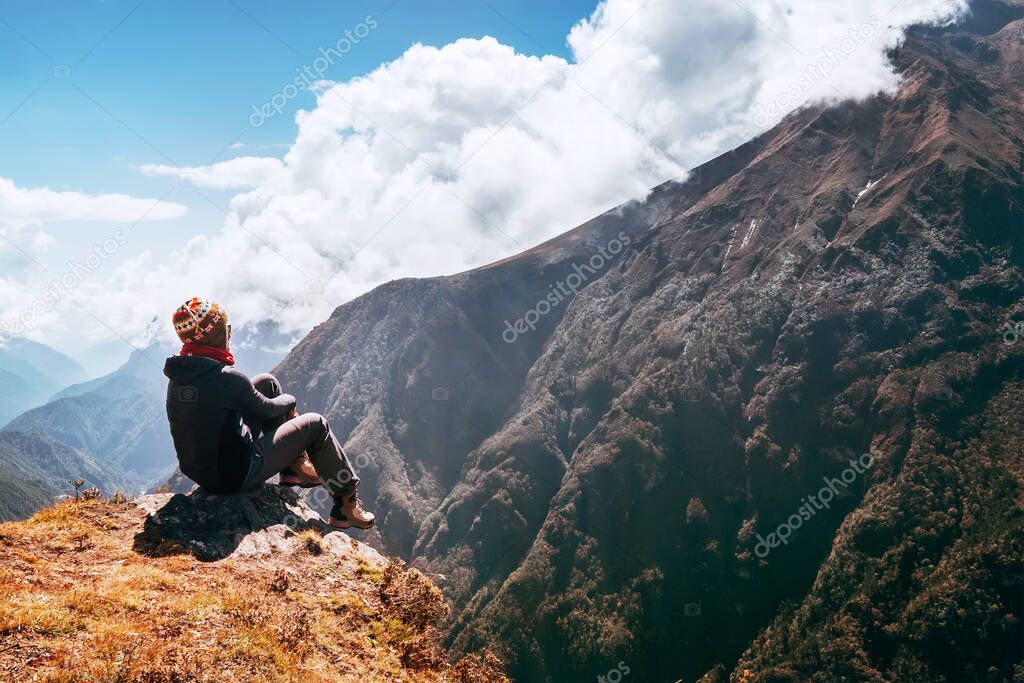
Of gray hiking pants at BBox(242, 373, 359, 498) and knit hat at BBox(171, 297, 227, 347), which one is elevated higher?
knit hat at BBox(171, 297, 227, 347)

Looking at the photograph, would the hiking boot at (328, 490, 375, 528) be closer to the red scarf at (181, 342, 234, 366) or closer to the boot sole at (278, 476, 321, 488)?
the boot sole at (278, 476, 321, 488)

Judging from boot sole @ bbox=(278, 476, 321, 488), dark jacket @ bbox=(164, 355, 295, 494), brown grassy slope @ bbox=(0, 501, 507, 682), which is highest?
dark jacket @ bbox=(164, 355, 295, 494)

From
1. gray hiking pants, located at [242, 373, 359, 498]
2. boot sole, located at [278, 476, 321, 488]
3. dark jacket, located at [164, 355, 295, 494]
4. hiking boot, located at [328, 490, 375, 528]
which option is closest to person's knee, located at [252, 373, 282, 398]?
gray hiking pants, located at [242, 373, 359, 498]

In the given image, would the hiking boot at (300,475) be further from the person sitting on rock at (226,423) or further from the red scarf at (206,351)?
the red scarf at (206,351)

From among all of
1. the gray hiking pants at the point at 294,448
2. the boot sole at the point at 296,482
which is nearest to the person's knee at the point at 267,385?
the gray hiking pants at the point at 294,448

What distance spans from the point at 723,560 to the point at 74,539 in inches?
8220

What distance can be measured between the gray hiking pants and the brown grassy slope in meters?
1.49

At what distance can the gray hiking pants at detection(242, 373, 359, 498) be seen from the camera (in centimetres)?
1283

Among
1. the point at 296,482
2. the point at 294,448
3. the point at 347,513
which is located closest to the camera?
the point at 294,448

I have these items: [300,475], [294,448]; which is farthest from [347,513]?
[294,448]

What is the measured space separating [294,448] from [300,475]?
1.97 m

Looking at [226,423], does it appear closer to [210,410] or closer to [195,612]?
[210,410]

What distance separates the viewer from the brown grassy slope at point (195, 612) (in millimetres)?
7480

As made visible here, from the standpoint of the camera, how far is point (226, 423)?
471 inches
